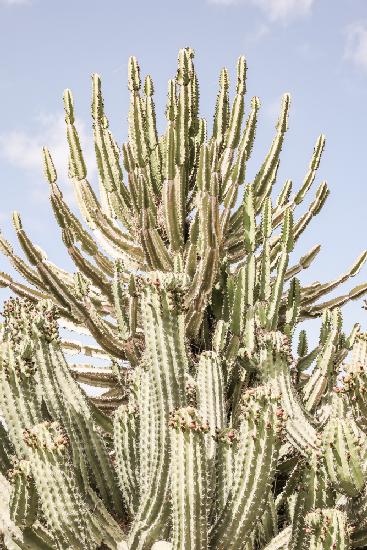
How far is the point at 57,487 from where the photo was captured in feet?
11.3

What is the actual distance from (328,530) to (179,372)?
113 cm

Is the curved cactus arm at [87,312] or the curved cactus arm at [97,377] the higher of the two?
the curved cactus arm at [87,312]

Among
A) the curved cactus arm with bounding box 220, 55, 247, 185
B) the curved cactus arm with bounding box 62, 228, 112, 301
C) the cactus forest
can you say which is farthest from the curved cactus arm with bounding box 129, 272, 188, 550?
the curved cactus arm with bounding box 220, 55, 247, 185

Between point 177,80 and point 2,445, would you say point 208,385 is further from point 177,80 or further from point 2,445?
point 177,80

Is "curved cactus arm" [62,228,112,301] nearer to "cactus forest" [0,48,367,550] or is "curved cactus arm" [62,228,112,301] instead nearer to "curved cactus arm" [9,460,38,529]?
"cactus forest" [0,48,367,550]

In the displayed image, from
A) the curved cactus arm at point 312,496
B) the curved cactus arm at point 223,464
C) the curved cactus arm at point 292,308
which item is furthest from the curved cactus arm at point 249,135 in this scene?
the curved cactus arm at point 312,496

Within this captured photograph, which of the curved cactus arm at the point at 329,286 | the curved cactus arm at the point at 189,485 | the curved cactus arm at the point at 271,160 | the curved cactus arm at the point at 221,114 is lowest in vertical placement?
the curved cactus arm at the point at 189,485

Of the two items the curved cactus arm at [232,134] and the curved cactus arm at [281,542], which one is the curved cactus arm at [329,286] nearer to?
the curved cactus arm at [232,134]

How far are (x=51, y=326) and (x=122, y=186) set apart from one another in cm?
341

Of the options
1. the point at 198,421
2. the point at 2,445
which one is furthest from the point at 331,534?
the point at 2,445

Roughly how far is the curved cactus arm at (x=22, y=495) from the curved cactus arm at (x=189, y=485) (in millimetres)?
767

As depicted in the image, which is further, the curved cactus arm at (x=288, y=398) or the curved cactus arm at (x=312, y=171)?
the curved cactus arm at (x=312, y=171)

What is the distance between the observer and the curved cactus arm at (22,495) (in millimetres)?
3557

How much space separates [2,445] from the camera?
420cm
